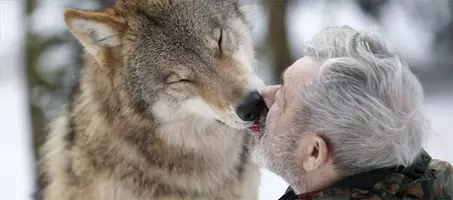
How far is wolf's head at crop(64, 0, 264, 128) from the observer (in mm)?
2447

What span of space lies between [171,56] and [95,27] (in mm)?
337

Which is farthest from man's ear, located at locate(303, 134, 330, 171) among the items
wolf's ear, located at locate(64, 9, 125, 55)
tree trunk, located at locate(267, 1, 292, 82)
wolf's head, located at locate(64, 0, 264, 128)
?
tree trunk, located at locate(267, 1, 292, 82)

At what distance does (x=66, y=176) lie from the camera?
9.45ft

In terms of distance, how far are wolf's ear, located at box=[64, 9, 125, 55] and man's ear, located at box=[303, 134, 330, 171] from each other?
1076mm

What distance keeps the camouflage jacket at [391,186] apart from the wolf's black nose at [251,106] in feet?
1.87

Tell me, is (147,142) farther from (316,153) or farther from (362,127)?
(362,127)

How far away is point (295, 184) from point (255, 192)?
3.37ft

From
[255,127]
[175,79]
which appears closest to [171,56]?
[175,79]

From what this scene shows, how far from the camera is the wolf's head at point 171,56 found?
2.45m

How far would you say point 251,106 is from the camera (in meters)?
2.28

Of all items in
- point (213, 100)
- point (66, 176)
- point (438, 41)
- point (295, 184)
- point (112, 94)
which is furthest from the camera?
point (438, 41)

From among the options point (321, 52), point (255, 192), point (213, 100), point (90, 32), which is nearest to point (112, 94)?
point (90, 32)

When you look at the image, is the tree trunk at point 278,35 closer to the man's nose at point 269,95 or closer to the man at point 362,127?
the man's nose at point 269,95

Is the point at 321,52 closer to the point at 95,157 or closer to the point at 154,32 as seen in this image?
the point at 154,32
